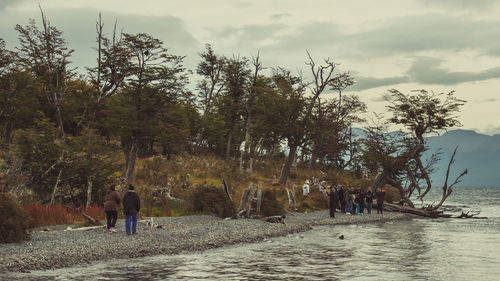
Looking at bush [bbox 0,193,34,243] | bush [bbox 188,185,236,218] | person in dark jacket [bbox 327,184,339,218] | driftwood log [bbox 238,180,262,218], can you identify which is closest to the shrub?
person in dark jacket [bbox 327,184,339,218]

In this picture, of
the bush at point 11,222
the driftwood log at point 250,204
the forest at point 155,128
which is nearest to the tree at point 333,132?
the forest at point 155,128

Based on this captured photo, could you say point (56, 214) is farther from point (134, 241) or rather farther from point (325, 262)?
point (325, 262)

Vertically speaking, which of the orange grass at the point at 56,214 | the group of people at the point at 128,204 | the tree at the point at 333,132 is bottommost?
the orange grass at the point at 56,214

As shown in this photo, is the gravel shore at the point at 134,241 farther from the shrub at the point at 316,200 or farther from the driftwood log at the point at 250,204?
the shrub at the point at 316,200

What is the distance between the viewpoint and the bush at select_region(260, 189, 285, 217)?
111 ft

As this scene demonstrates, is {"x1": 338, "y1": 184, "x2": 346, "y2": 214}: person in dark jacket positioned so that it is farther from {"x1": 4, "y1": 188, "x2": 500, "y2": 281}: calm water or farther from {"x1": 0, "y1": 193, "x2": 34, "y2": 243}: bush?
{"x1": 0, "y1": 193, "x2": 34, "y2": 243}: bush

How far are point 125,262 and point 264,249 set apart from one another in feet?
22.1

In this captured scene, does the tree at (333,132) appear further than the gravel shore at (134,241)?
Yes

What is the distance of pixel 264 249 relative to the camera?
71.7ft

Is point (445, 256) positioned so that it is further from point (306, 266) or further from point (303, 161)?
point (303, 161)

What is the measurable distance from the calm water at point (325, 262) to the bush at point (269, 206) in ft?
18.0

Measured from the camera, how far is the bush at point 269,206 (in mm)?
33688

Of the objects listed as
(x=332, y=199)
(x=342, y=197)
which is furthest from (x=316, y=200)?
(x=332, y=199)

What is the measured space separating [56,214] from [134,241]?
713 centimetres
